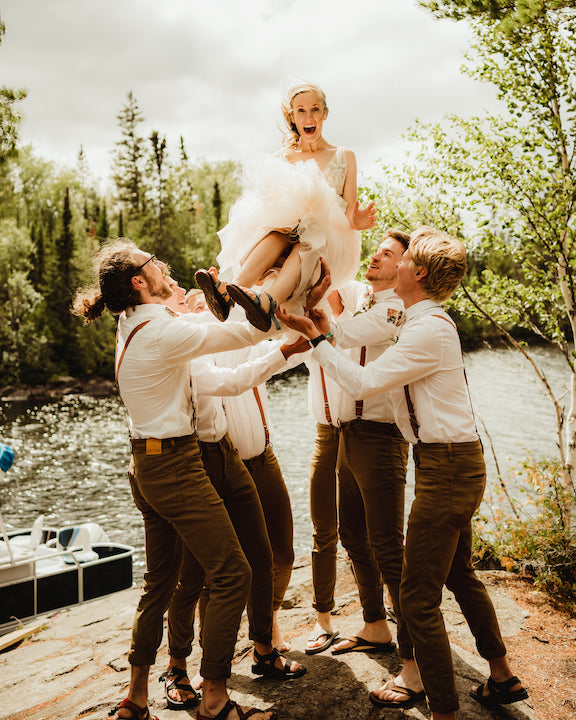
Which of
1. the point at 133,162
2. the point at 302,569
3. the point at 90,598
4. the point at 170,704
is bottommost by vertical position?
A: the point at 90,598

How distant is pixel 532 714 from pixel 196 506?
6.57 feet

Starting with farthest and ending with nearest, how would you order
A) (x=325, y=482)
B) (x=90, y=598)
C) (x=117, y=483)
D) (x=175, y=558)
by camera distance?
1. (x=117, y=483)
2. (x=90, y=598)
3. (x=325, y=482)
4. (x=175, y=558)

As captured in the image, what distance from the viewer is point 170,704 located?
126 inches

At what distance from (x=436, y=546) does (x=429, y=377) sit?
2.42 ft

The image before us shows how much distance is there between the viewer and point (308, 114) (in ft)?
11.7

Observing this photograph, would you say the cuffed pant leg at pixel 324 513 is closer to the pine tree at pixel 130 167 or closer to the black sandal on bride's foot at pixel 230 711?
the black sandal on bride's foot at pixel 230 711

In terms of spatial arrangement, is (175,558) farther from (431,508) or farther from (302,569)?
(302,569)

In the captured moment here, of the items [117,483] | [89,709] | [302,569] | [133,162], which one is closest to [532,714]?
[89,709]

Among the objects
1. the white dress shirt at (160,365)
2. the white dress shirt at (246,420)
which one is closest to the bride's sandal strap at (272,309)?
the white dress shirt at (160,365)

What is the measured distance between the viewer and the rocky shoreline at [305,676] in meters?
3.07

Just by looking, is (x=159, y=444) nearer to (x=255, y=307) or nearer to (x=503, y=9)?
(x=255, y=307)

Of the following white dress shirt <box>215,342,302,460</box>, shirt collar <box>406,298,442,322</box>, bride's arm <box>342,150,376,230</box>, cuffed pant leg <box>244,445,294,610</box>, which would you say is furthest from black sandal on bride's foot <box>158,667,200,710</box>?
bride's arm <box>342,150,376,230</box>

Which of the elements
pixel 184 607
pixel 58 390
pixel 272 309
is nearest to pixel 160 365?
pixel 272 309

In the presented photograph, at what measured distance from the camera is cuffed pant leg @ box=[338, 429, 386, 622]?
3.64 meters
